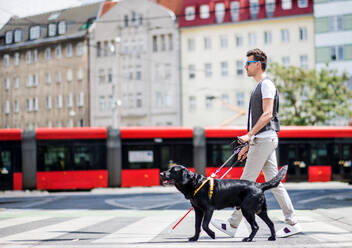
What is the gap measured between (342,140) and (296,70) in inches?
622

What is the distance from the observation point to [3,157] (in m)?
24.4

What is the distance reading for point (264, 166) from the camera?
24.1 ft

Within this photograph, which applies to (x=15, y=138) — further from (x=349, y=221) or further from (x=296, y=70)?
(x=296, y=70)

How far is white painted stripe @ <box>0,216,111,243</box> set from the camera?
7.80 meters

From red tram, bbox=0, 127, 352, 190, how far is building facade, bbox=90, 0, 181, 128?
26.9m

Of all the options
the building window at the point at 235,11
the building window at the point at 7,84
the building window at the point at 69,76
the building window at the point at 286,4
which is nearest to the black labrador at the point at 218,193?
the building window at the point at 7,84

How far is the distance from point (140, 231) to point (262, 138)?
8.14ft

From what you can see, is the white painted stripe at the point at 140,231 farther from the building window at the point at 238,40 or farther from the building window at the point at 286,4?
the building window at the point at 238,40

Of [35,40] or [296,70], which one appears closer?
[35,40]

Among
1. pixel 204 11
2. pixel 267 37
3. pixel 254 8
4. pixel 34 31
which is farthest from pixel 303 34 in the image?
pixel 34 31

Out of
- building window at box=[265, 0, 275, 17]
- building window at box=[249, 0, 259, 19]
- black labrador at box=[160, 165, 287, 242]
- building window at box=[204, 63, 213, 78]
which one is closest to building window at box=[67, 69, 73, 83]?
building window at box=[204, 63, 213, 78]

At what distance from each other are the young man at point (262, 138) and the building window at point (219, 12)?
4581 cm

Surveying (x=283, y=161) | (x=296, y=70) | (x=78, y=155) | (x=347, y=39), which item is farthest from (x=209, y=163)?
(x=347, y=39)

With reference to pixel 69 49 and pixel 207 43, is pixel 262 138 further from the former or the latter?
pixel 69 49
